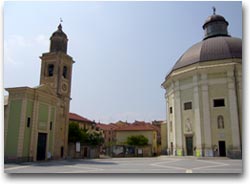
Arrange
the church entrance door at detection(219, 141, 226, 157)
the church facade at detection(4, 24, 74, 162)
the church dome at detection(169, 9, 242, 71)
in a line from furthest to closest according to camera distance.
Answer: the church dome at detection(169, 9, 242, 71) → the church entrance door at detection(219, 141, 226, 157) → the church facade at detection(4, 24, 74, 162)

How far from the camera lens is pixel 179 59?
35000 millimetres

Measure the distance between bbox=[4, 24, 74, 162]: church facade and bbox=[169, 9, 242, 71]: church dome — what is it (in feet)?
48.6

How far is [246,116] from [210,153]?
65.5 ft

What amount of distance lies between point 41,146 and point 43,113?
3.17 meters

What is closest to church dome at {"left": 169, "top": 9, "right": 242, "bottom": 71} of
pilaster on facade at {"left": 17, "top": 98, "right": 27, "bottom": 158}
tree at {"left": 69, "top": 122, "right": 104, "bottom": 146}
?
tree at {"left": 69, "top": 122, "right": 104, "bottom": 146}

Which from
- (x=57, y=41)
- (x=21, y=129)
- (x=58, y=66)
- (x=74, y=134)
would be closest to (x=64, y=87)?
(x=58, y=66)

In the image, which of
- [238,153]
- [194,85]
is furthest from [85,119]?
[238,153]

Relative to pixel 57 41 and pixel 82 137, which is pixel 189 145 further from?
pixel 57 41

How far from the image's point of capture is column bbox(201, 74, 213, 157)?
27825 mm

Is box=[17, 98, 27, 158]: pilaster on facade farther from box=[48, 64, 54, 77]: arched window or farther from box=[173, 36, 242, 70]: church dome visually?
box=[173, 36, 242, 70]: church dome

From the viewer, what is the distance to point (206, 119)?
28688 mm

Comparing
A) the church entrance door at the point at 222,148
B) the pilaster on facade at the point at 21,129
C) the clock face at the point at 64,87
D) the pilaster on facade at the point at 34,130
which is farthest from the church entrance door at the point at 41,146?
the church entrance door at the point at 222,148

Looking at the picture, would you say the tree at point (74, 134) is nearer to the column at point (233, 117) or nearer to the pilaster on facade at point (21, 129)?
the pilaster on facade at point (21, 129)

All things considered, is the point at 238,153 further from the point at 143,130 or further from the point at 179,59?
the point at 143,130
